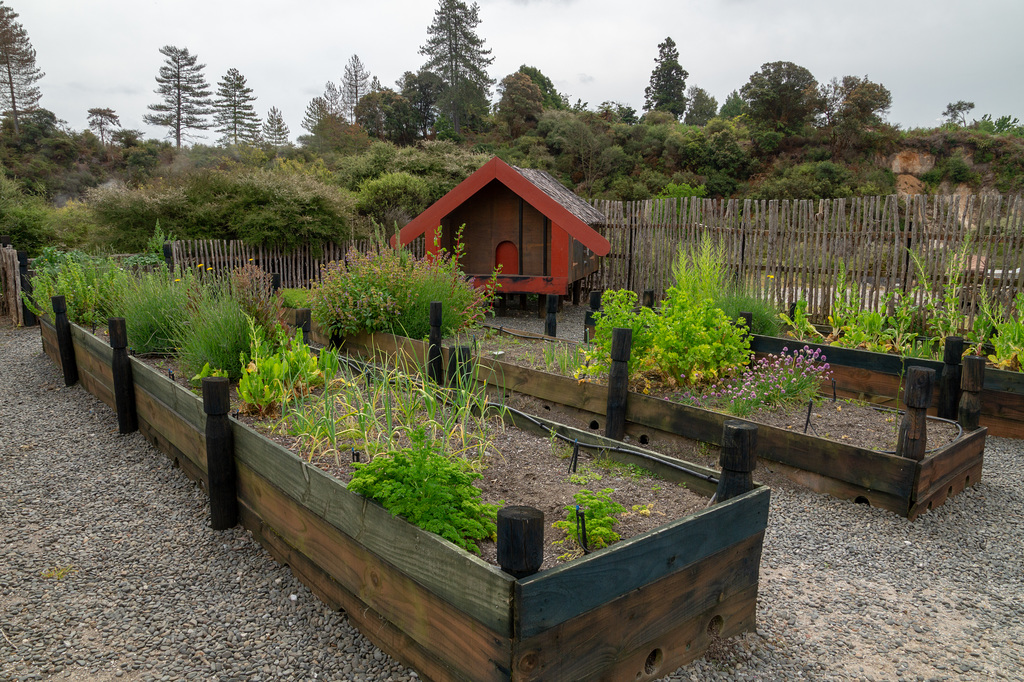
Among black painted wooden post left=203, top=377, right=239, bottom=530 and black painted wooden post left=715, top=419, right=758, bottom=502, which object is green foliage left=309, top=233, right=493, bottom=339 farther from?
black painted wooden post left=715, top=419, right=758, bottom=502

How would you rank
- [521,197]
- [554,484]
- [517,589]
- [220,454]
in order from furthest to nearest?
[521,197]
[220,454]
[554,484]
[517,589]

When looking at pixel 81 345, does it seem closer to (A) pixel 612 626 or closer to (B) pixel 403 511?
(B) pixel 403 511

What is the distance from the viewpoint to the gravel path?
2.72m

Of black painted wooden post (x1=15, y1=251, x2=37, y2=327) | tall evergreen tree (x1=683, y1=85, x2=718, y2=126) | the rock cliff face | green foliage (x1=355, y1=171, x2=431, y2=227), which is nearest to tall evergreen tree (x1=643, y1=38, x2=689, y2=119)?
tall evergreen tree (x1=683, y1=85, x2=718, y2=126)

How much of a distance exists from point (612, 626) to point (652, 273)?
1016 cm

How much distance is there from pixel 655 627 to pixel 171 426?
3917mm

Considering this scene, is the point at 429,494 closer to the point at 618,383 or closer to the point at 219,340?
the point at 618,383

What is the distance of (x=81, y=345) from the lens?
6.88 metres

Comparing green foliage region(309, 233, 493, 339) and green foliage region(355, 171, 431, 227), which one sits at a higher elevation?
green foliage region(355, 171, 431, 227)

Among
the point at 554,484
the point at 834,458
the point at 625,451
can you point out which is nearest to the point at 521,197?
the point at 834,458

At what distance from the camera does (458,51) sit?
44344mm

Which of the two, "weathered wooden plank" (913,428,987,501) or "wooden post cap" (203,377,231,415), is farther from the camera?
"weathered wooden plank" (913,428,987,501)

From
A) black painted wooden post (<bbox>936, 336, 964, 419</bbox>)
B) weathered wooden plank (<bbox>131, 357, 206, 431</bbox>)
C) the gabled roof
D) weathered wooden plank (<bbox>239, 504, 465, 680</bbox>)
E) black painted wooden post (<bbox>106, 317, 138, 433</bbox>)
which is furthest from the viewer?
the gabled roof

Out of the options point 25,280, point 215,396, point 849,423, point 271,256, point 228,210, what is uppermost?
point 228,210
